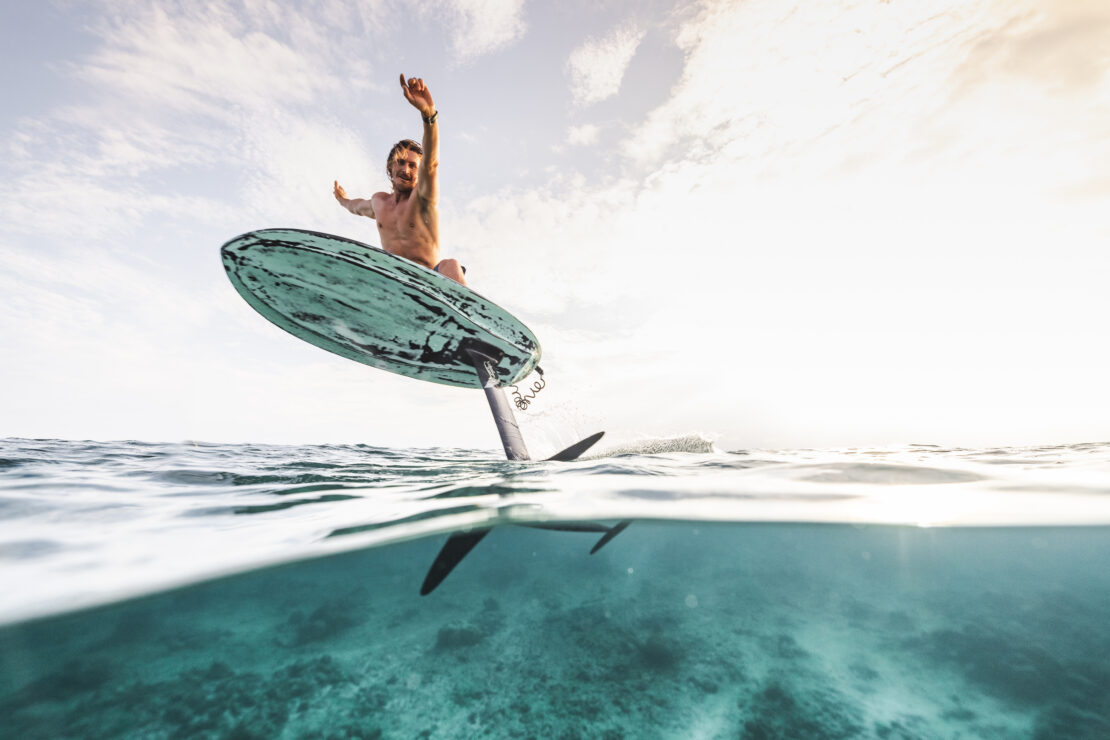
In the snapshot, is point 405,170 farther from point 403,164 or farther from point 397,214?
point 397,214

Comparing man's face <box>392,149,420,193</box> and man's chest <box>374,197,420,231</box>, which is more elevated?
man's face <box>392,149,420,193</box>

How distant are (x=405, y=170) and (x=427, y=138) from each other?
1.25m

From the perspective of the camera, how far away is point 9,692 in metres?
4.32

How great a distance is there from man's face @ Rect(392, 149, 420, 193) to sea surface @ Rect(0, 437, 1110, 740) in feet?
12.5

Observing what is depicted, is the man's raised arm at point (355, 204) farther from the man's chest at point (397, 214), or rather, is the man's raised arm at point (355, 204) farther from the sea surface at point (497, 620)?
the sea surface at point (497, 620)

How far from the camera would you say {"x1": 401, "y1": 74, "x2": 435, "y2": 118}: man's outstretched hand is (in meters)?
3.74

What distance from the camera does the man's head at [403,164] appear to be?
515 centimetres

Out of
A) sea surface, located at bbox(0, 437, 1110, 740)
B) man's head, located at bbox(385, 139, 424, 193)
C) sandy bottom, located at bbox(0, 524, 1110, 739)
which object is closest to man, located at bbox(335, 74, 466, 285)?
man's head, located at bbox(385, 139, 424, 193)

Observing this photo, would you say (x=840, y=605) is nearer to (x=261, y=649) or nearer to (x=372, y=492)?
(x=372, y=492)

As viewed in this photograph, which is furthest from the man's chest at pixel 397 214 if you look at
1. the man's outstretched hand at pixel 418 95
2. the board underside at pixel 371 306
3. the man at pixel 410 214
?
the man's outstretched hand at pixel 418 95

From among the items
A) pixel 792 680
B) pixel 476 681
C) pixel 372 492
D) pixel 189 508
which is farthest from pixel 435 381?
pixel 792 680

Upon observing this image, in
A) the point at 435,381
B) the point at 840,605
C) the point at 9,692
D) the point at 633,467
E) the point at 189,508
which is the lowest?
the point at 840,605

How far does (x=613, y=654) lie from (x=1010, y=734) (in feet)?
13.5

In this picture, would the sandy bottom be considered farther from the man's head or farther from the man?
the man's head
